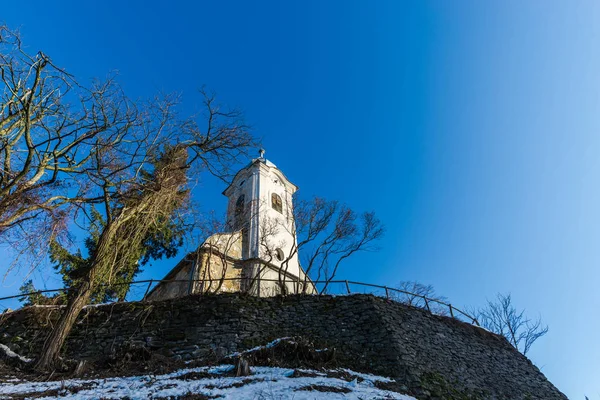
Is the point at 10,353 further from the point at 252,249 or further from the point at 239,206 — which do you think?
the point at 239,206

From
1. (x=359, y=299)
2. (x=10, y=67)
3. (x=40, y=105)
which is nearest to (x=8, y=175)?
(x=40, y=105)

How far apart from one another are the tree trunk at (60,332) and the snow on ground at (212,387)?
1049 mm

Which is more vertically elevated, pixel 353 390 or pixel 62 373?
pixel 62 373

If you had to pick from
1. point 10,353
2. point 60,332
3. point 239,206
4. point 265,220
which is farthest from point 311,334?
point 239,206

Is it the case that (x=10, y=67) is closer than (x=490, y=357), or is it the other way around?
(x=10, y=67)

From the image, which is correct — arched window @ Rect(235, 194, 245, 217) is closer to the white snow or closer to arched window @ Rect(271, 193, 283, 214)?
arched window @ Rect(271, 193, 283, 214)

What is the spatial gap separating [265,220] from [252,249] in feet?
7.08

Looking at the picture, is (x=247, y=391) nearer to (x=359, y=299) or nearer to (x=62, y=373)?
(x=62, y=373)

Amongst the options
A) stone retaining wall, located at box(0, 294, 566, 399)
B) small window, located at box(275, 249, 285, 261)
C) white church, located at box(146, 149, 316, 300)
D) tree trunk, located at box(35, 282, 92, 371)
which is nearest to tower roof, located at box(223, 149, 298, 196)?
white church, located at box(146, 149, 316, 300)

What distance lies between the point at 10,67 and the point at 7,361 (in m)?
6.52

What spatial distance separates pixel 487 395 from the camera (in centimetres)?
1110

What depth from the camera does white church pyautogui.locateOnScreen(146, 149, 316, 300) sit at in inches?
675

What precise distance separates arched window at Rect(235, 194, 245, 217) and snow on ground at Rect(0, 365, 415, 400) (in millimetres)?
15013

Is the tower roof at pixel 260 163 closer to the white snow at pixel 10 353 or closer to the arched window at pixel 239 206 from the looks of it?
the arched window at pixel 239 206
